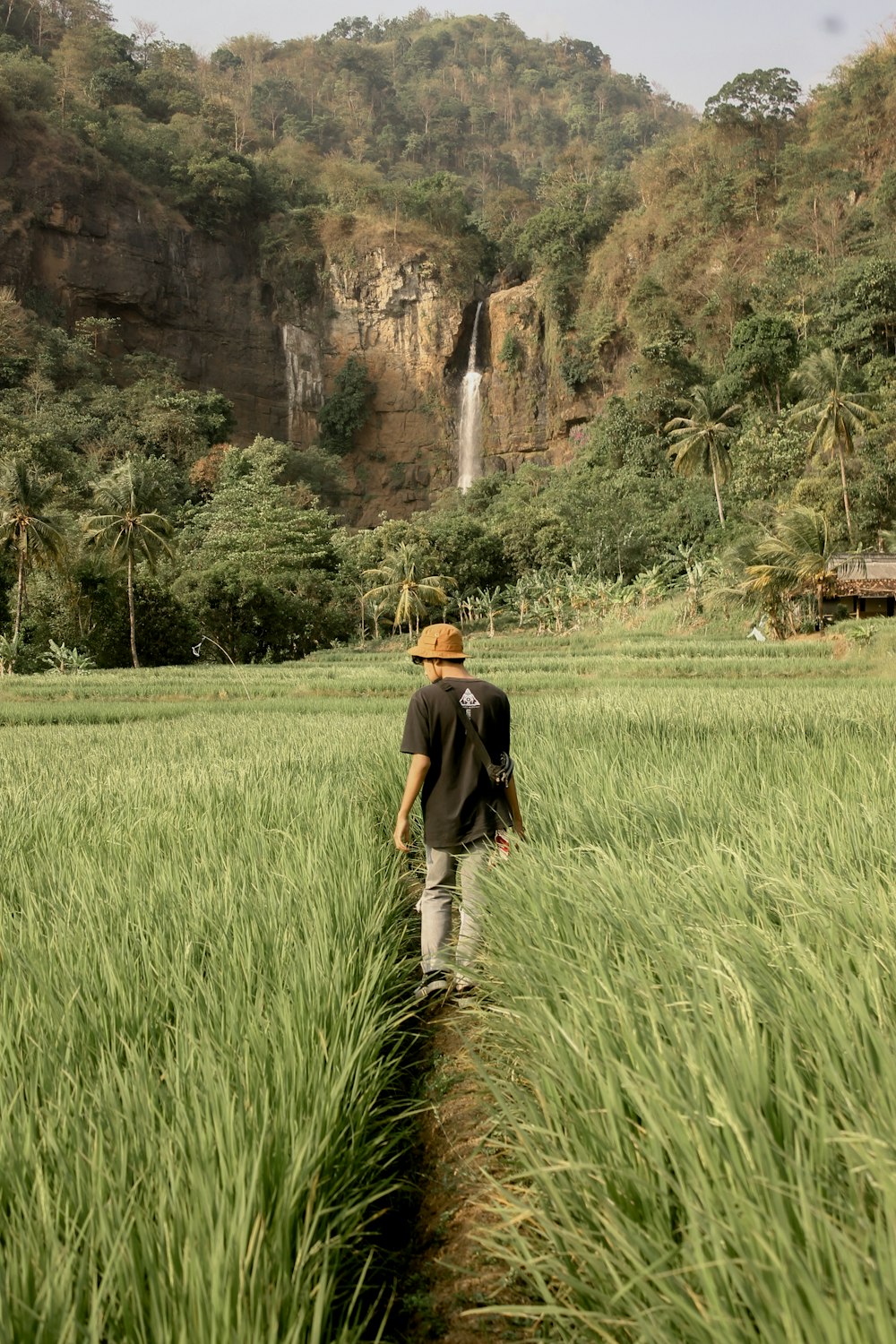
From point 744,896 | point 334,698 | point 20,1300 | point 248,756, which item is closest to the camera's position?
point 20,1300

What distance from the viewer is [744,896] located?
8.48 feet

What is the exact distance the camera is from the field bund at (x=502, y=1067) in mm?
1294

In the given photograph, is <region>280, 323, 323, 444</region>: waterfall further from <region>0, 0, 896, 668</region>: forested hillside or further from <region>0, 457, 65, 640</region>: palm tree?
<region>0, 457, 65, 640</region>: palm tree

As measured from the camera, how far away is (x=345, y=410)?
5138 centimetres

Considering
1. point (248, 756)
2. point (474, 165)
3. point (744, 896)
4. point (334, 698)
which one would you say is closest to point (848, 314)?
point (334, 698)

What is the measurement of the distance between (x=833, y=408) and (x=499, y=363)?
2769cm

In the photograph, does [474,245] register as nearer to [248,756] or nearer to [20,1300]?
[248,756]

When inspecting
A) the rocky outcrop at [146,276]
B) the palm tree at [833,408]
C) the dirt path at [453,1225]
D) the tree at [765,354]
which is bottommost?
the dirt path at [453,1225]

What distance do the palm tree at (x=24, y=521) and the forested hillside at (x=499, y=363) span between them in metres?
0.09

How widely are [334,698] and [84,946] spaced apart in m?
11.9

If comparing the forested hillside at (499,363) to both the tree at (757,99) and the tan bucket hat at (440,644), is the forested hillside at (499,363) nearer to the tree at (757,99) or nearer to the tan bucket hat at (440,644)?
the tree at (757,99)

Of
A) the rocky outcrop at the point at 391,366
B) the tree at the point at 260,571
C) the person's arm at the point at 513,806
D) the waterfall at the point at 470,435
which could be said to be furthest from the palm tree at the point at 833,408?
the person's arm at the point at 513,806

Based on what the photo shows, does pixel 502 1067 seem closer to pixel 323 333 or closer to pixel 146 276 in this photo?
pixel 146 276

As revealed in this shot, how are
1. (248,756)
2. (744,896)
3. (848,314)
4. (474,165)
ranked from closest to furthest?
(744,896) < (248,756) < (848,314) < (474,165)
